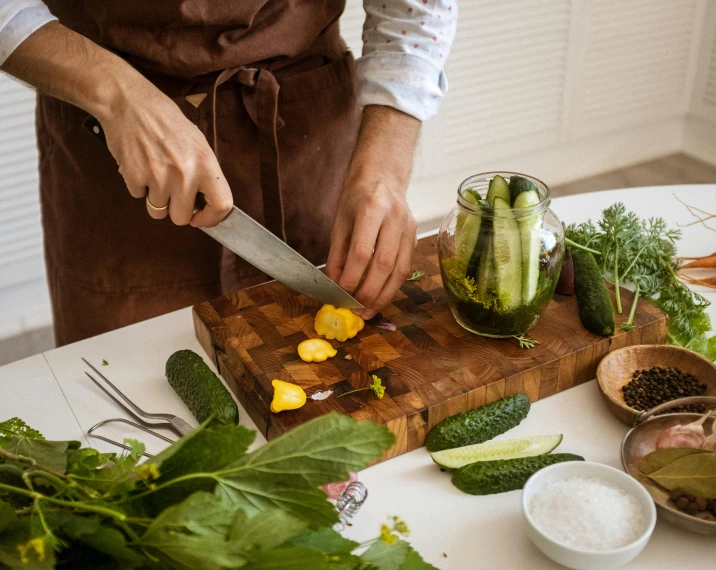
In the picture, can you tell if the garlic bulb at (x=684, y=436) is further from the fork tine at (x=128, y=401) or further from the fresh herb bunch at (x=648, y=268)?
the fork tine at (x=128, y=401)

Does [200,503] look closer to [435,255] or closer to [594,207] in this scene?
[435,255]

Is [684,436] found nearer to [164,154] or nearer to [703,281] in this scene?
[703,281]

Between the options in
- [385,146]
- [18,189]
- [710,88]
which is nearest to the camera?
[385,146]

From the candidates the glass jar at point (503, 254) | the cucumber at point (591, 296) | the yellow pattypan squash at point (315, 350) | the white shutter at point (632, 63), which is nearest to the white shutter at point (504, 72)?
the white shutter at point (632, 63)

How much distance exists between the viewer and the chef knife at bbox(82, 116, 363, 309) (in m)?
1.18

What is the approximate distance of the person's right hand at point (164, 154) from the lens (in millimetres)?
1131

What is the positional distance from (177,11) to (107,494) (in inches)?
34.9

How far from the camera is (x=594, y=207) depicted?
66.1 inches

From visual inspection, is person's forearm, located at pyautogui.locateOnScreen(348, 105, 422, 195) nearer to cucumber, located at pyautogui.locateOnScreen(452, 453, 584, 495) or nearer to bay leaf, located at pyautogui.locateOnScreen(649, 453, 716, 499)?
cucumber, located at pyautogui.locateOnScreen(452, 453, 584, 495)

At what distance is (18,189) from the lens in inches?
106

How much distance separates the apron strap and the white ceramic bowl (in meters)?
0.81

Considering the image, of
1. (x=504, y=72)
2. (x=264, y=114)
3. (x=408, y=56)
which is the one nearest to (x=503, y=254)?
(x=408, y=56)

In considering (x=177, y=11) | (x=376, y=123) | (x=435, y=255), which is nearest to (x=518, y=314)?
(x=435, y=255)

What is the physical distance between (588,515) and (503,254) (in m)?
0.40
